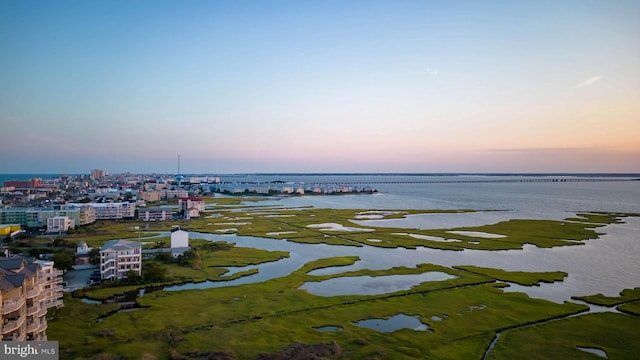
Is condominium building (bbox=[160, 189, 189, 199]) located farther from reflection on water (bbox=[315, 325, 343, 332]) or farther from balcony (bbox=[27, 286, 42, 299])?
balcony (bbox=[27, 286, 42, 299])

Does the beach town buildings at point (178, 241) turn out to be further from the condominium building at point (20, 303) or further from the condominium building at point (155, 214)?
the condominium building at point (155, 214)

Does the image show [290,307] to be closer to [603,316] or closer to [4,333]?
[4,333]

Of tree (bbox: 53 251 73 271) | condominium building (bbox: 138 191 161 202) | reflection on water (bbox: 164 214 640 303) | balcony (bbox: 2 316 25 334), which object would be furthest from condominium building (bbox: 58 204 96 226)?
balcony (bbox: 2 316 25 334)

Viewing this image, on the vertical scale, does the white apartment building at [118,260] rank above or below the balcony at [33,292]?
below

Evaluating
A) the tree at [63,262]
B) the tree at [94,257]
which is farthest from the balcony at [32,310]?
the tree at [94,257]

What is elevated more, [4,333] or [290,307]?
[4,333]

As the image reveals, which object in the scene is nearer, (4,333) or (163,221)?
(4,333)

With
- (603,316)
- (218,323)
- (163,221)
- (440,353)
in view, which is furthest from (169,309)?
(163,221)
